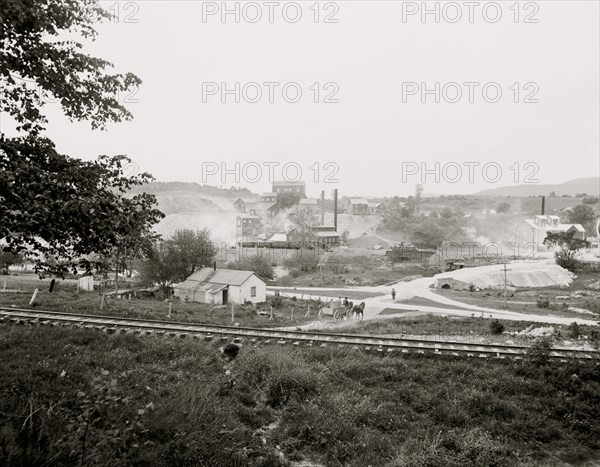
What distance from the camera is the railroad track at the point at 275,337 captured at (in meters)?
13.1

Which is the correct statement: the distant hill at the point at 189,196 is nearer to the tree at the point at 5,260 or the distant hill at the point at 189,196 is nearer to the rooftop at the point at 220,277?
the tree at the point at 5,260

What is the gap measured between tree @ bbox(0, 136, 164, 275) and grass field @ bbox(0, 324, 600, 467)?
243cm

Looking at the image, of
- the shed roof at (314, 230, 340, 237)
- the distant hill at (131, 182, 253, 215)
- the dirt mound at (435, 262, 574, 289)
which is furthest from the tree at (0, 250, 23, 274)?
the distant hill at (131, 182, 253, 215)

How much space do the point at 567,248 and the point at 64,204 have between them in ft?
270

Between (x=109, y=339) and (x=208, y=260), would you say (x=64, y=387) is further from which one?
(x=208, y=260)

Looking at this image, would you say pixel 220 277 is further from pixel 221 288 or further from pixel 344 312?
pixel 344 312

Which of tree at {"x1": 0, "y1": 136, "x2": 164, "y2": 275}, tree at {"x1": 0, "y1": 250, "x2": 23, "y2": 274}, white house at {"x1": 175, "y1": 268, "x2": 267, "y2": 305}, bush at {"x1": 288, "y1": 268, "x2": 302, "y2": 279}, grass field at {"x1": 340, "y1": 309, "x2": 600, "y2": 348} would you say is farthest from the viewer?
bush at {"x1": 288, "y1": 268, "x2": 302, "y2": 279}

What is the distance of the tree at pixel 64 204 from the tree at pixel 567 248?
6820 cm

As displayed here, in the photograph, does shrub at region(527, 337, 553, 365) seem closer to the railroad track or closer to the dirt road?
the railroad track

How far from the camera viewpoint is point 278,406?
30.5 ft

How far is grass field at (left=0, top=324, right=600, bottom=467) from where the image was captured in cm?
592

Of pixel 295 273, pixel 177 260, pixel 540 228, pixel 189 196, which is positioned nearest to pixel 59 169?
pixel 177 260

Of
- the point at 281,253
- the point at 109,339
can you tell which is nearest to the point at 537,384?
the point at 109,339

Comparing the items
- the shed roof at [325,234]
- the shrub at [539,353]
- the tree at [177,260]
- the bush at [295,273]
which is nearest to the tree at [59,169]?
the shrub at [539,353]
